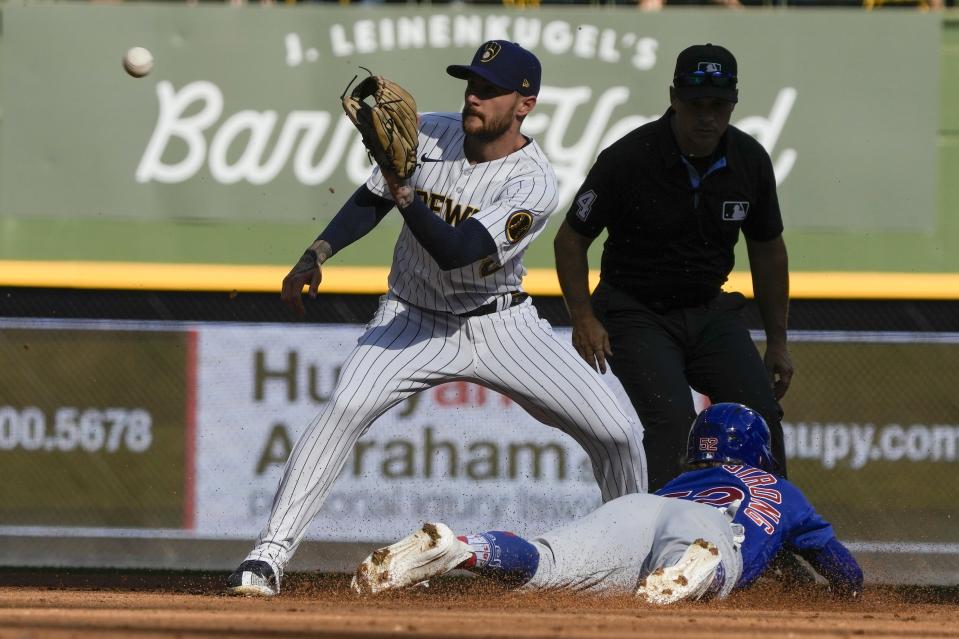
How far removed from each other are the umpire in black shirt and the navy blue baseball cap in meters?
0.35

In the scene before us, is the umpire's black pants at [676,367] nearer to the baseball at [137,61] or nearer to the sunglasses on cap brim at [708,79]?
the sunglasses on cap brim at [708,79]

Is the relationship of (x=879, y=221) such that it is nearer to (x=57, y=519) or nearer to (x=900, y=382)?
(x=900, y=382)

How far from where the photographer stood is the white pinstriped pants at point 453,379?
3980 mm

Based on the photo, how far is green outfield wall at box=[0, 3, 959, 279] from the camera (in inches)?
359

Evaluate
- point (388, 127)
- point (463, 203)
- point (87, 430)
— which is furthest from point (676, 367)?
point (87, 430)

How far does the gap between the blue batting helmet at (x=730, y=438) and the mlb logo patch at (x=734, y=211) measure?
0.59 metres

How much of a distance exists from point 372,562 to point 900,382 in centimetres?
271

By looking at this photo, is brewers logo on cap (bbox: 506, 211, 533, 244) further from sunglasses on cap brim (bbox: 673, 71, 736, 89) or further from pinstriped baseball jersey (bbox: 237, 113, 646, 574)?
sunglasses on cap brim (bbox: 673, 71, 736, 89)

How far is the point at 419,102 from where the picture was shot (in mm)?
9109

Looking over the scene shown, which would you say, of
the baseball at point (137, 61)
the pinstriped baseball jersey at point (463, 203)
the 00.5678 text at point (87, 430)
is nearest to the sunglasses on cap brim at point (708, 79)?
the pinstriped baseball jersey at point (463, 203)

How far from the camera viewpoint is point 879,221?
Answer: 9.18 m

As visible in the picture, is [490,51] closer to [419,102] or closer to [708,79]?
[708,79]

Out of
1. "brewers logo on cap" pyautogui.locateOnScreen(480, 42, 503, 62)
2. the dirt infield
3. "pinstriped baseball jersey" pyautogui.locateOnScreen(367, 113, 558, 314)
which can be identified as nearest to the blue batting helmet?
the dirt infield

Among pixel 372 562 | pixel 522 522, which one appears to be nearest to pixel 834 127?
pixel 522 522
